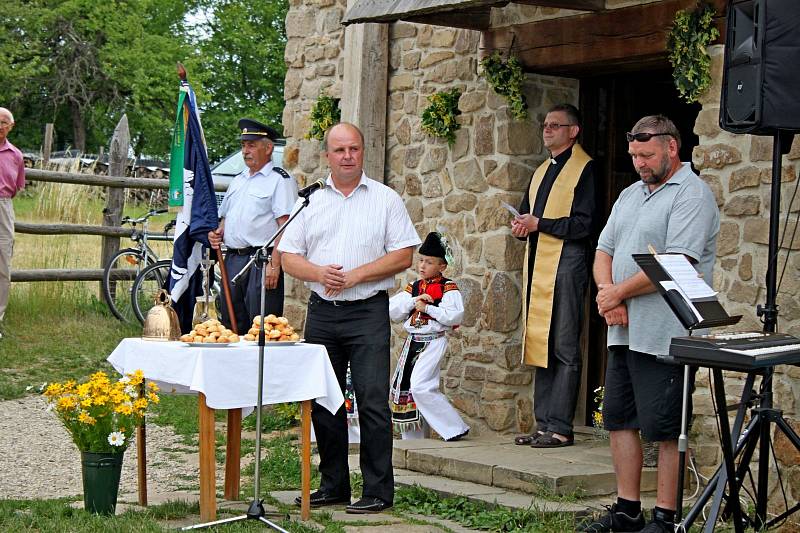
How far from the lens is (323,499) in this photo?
5727mm

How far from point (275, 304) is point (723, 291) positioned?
311 cm

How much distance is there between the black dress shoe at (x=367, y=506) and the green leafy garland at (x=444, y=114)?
287 cm

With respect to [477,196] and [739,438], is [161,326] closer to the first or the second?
[477,196]

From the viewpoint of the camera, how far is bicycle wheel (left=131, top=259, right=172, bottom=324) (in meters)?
11.1

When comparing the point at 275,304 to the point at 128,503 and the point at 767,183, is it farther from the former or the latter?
the point at 767,183

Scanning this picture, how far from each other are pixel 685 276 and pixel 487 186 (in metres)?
3.01

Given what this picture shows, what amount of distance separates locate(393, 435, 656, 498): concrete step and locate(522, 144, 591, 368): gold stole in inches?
22.0

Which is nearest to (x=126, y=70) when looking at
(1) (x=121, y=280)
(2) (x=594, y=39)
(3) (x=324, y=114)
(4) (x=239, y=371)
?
(1) (x=121, y=280)

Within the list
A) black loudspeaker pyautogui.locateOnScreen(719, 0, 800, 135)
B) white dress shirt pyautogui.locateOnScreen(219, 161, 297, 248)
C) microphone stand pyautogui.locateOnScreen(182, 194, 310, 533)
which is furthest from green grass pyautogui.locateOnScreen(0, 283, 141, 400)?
black loudspeaker pyautogui.locateOnScreen(719, 0, 800, 135)

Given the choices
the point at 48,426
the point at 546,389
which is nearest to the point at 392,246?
the point at 546,389

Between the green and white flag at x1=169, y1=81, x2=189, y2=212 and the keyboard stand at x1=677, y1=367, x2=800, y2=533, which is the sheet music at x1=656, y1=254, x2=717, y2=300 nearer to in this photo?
the keyboard stand at x1=677, y1=367, x2=800, y2=533

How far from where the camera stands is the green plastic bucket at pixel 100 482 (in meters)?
5.29

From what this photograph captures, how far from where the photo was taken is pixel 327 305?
5.66m

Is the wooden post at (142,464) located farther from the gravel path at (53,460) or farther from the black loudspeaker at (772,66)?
the black loudspeaker at (772,66)
